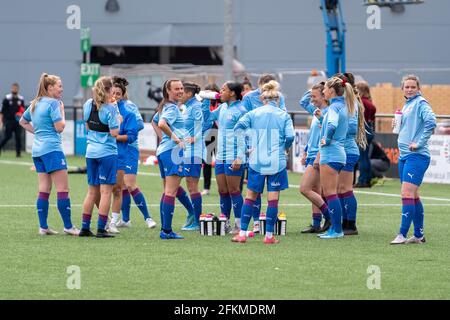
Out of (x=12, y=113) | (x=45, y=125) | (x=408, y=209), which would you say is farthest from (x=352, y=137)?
(x=12, y=113)

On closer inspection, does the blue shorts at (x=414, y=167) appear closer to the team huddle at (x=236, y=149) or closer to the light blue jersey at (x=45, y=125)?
the team huddle at (x=236, y=149)

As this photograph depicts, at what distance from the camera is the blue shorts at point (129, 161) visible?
15.0 meters

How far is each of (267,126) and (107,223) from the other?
291 cm

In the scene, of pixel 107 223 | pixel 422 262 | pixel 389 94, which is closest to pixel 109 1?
pixel 389 94

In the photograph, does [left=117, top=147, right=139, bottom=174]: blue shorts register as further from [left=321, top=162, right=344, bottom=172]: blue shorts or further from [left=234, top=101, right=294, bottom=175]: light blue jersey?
[left=321, top=162, right=344, bottom=172]: blue shorts

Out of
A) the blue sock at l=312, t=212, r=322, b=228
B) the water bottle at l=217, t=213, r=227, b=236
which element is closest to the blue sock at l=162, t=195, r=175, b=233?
the water bottle at l=217, t=213, r=227, b=236

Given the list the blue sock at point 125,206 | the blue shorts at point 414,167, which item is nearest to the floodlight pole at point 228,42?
the blue sock at point 125,206

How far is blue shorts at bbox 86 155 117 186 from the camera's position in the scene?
13789mm

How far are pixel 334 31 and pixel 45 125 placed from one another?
17.2 meters

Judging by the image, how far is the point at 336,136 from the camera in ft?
45.1

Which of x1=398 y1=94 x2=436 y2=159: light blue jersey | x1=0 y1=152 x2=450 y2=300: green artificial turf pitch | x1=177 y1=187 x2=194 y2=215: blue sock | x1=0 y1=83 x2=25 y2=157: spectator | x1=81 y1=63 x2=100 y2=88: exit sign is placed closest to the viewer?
x1=0 y1=152 x2=450 y2=300: green artificial turf pitch

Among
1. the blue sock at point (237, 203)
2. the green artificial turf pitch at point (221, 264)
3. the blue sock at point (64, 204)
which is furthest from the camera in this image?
the blue sock at point (237, 203)

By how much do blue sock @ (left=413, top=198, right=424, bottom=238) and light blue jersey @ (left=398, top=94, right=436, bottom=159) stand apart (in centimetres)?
61

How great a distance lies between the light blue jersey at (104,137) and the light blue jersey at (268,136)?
1.43 m
